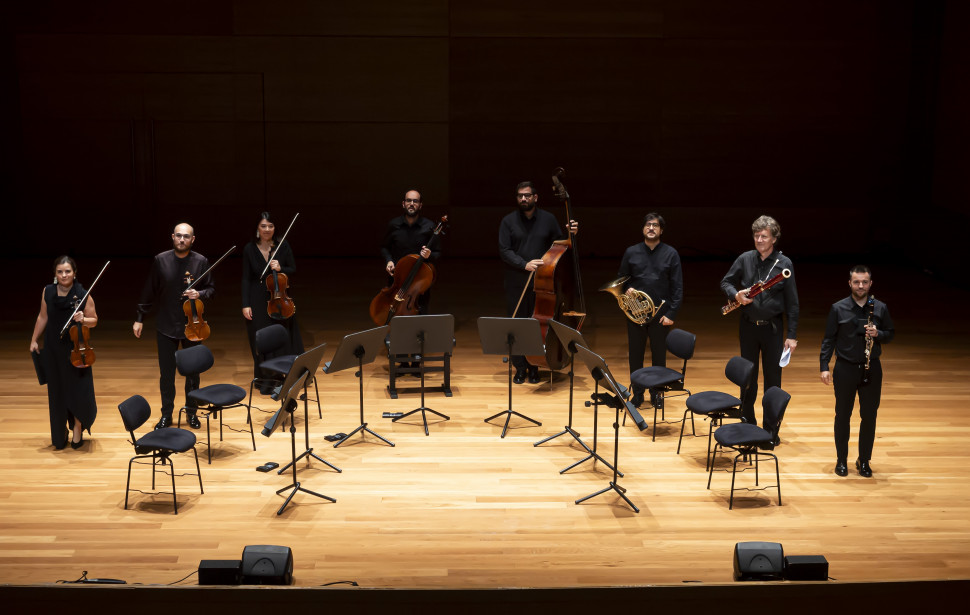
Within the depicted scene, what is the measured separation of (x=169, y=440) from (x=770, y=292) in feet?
12.5

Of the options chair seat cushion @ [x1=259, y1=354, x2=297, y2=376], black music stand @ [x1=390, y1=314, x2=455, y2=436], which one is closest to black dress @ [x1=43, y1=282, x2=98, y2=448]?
chair seat cushion @ [x1=259, y1=354, x2=297, y2=376]

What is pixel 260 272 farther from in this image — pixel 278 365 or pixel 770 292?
pixel 770 292

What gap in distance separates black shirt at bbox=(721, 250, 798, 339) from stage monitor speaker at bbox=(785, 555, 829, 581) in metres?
2.28

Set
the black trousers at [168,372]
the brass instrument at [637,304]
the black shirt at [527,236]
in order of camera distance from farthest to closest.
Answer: the black shirt at [527,236], the brass instrument at [637,304], the black trousers at [168,372]

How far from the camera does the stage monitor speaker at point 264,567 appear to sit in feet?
13.8

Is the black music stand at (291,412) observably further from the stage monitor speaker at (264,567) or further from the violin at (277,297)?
the violin at (277,297)

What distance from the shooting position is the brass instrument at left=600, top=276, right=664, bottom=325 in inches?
268

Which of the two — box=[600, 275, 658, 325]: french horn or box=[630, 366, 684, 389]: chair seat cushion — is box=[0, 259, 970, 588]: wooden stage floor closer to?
box=[630, 366, 684, 389]: chair seat cushion

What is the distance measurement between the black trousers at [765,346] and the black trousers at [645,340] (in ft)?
2.01

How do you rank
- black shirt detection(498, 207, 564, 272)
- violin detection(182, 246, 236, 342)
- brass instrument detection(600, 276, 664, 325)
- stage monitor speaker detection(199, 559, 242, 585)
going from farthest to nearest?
black shirt detection(498, 207, 564, 272)
brass instrument detection(600, 276, 664, 325)
violin detection(182, 246, 236, 342)
stage monitor speaker detection(199, 559, 242, 585)

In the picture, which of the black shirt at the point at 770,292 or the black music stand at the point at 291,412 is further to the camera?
the black shirt at the point at 770,292

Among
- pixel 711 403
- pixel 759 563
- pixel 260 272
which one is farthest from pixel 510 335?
pixel 759 563

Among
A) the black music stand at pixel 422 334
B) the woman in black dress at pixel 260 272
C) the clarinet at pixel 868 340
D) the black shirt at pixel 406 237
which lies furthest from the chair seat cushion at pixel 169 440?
the clarinet at pixel 868 340

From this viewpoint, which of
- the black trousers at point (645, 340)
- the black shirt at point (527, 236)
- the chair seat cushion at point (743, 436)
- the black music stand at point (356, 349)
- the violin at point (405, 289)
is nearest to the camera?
the chair seat cushion at point (743, 436)
